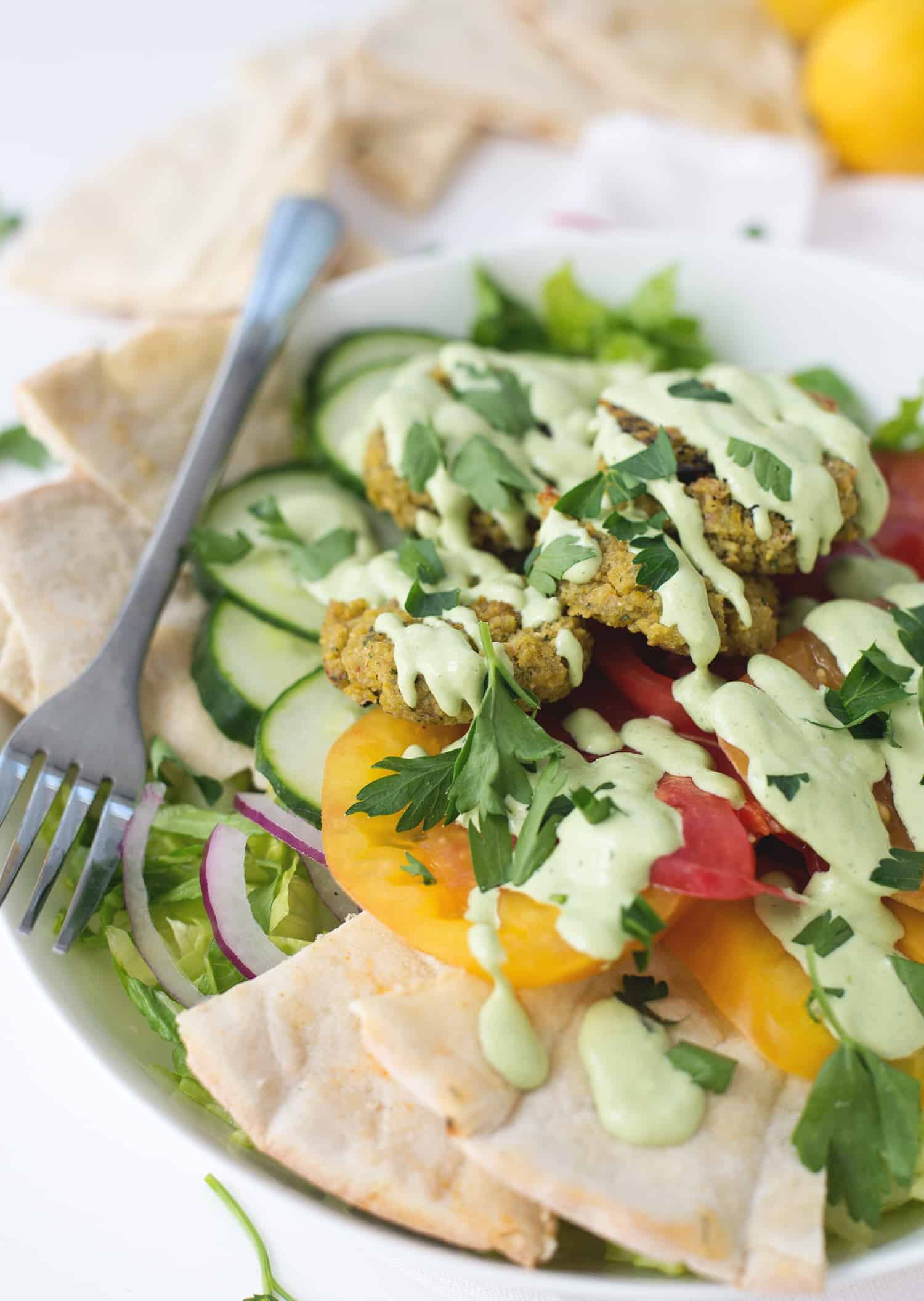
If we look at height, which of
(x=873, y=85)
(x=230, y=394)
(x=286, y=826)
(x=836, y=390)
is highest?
(x=230, y=394)

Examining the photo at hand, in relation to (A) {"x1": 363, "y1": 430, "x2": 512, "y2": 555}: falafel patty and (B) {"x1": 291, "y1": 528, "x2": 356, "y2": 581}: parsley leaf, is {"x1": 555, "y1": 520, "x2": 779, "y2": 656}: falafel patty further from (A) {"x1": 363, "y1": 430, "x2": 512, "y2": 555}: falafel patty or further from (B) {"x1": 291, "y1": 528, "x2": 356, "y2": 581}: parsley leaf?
(B) {"x1": 291, "y1": 528, "x2": 356, "y2": 581}: parsley leaf

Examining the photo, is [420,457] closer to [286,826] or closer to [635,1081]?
[286,826]

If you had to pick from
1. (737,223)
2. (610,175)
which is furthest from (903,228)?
(610,175)

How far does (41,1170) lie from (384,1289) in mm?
1194

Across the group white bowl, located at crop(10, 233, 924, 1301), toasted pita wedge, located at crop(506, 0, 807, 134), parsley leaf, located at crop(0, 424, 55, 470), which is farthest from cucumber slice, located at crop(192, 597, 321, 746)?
toasted pita wedge, located at crop(506, 0, 807, 134)

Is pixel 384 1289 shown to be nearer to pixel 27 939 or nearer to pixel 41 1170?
pixel 41 1170

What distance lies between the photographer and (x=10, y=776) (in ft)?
13.2

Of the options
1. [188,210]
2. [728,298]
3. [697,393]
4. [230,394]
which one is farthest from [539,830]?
[188,210]

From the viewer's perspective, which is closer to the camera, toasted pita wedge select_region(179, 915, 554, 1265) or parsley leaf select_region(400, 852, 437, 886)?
toasted pita wedge select_region(179, 915, 554, 1265)

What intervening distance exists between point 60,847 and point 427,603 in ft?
4.77

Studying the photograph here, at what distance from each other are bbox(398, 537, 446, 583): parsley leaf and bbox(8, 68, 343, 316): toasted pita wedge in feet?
10.3

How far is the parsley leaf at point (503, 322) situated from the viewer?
5.83 meters

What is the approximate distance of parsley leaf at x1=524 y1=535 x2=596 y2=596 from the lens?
3.92 m

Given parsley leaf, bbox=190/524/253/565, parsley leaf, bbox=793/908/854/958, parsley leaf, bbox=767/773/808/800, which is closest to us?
parsley leaf, bbox=793/908/854/958
